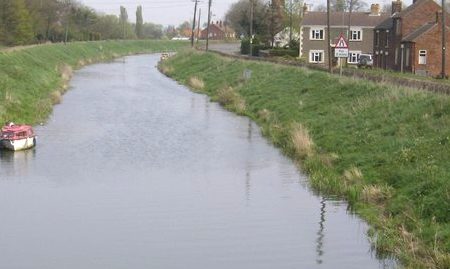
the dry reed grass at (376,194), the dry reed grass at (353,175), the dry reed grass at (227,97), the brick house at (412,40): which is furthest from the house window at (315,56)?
the dry reed grass at (376,194)

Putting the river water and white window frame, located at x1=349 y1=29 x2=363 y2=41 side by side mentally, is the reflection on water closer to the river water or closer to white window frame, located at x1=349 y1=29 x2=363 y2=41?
the river water

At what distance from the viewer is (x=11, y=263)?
15.2 meters

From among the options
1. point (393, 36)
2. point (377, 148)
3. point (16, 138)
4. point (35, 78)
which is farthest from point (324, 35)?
point (377, 148)

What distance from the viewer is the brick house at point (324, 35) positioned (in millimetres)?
86812

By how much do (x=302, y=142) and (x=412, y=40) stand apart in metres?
38.5

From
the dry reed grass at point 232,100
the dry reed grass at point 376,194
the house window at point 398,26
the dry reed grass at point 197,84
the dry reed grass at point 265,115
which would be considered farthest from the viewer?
the house window at point 398,26

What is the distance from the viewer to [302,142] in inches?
1096

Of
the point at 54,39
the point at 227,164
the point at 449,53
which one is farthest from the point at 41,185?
the point at 54,39

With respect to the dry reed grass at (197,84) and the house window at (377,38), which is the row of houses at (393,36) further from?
the dry reed grass at (197,84)

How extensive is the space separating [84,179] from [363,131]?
33.7ft

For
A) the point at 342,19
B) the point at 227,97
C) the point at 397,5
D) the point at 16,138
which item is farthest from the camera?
the point at 342,19

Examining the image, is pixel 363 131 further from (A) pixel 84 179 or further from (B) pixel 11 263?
(B) pixel 11 263

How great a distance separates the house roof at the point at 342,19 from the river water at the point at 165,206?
53.3 metres

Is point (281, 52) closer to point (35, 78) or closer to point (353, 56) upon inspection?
point (353, 56)
